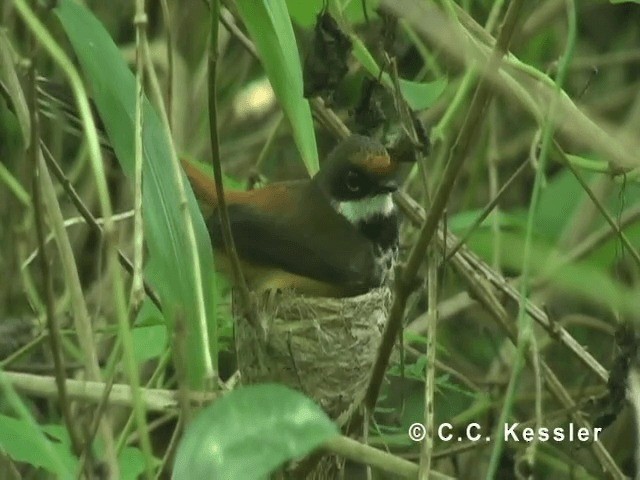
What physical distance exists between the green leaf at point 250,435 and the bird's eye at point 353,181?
1.29 meters

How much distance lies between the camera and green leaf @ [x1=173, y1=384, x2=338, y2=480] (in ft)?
2.44

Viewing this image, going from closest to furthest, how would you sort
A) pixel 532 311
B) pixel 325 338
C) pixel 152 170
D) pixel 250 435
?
pixel 250 435 < pixel 152 170 < pixel 532 311 < pixel 325 338

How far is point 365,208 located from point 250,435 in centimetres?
140

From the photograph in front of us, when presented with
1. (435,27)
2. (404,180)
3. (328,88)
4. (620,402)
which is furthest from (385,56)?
(404,180)

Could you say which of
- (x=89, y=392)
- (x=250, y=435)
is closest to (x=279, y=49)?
(x=89, y=392)

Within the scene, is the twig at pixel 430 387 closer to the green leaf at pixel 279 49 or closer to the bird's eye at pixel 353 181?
the green leaf at pixel 279 49

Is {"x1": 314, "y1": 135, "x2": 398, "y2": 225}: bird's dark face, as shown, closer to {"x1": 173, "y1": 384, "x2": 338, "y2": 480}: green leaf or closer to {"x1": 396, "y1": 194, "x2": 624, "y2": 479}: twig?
{"x1": 396, "y1": 194, "x2": 624, "y2": 479}: twig

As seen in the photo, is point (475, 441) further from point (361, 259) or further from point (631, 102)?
point (631, 102)

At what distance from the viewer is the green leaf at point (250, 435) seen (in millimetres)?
745

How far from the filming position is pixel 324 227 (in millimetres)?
2133

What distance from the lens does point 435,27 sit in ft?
3.21

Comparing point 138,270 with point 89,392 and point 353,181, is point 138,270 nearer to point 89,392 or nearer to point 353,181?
point 89,392

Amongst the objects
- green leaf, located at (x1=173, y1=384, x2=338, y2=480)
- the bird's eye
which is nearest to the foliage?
green leaf, located at (x1=173, y1=384, x2=338, y2=480)

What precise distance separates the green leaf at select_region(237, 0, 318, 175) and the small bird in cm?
69
